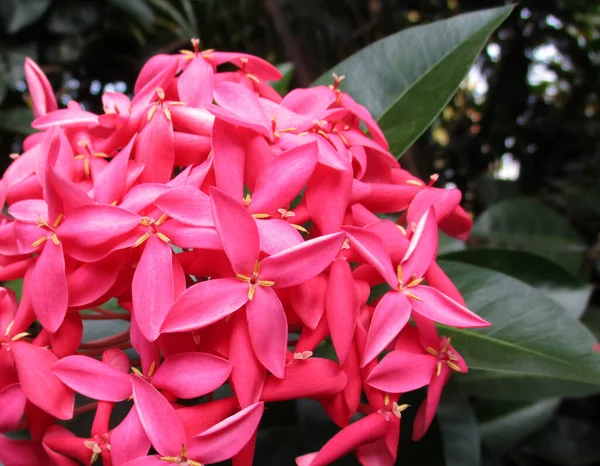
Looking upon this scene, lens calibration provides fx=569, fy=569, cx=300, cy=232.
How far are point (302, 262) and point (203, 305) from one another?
62 millimetres

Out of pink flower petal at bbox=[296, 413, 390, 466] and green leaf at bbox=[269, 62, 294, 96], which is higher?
green leaf at bbox=[269, 62, 294, 96]

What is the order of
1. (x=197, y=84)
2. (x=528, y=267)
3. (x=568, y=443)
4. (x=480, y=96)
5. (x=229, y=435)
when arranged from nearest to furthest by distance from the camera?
1. (x=229, y=435)
2. (x=197, y=84)
3. (x=528, y=267)
4. (x=568, y=443)
5. (x=480, y=96)

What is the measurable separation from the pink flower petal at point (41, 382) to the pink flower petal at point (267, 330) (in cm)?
13

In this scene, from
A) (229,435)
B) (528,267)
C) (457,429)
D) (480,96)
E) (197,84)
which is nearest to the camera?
(229,435)

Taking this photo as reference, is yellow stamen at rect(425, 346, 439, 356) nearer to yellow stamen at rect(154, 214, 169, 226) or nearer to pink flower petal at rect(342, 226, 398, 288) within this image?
pink flower petal at rect(342, 226, 398, 288)

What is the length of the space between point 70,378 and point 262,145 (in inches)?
7.5

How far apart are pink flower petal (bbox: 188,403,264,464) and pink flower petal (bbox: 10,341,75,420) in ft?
0.28

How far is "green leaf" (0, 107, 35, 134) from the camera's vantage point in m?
0.92

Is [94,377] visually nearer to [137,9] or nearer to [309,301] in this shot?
[309,301]

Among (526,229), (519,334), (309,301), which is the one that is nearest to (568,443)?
(526,229)

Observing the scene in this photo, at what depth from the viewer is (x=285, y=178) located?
363mm

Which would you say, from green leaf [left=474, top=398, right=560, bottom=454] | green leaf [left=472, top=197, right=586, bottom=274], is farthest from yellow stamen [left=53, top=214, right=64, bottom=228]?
green leaf [left=472, top=197, right=586, bottom=274]

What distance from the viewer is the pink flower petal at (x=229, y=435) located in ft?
1.05

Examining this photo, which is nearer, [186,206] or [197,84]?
[186,206]
